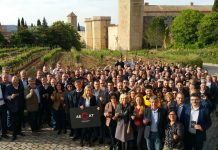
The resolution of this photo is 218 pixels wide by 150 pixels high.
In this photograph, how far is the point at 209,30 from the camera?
157 ft

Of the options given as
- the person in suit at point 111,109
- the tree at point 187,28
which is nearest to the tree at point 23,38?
the tree at point 187,28

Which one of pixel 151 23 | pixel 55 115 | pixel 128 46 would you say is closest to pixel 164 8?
pixel 151 23

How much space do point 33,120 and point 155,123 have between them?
13.3ft

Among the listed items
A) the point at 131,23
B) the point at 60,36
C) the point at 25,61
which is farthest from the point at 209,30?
the point at 25,61

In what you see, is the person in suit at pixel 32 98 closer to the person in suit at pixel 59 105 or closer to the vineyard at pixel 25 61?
the person in suit at pixel 59 105

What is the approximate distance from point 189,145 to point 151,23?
5385 cm

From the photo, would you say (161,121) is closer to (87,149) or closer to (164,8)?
(87,149)

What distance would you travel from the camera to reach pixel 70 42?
196 feet

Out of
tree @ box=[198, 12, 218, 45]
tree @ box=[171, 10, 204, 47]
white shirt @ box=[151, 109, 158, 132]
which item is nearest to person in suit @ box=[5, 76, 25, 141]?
white shirt @ box=[151, 109, 158, 132]

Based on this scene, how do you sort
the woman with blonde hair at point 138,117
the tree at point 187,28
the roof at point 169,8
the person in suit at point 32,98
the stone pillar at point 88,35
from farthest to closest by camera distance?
the stone pillar at point 88,35 → the roof at point 169,8 → the tree at point 187,28 → the person in suit at point 32,98 → the woman with blonde hair at point 138,117

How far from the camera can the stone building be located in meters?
57.2

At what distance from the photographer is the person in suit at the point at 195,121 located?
21.8 feet

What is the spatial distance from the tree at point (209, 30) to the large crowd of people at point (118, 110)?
3839 centimetres

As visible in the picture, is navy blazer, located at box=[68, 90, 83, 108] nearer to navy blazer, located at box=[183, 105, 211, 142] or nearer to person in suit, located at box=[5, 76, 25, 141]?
person in suit, located at box=[5, 76, 25, 141]
